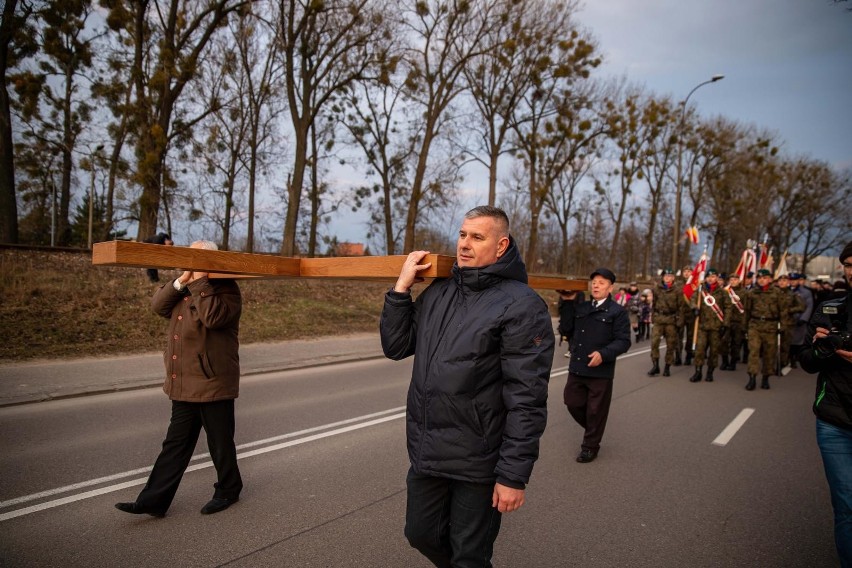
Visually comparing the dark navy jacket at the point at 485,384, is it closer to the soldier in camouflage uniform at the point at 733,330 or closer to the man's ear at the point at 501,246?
the man's ear at the point at 501,246

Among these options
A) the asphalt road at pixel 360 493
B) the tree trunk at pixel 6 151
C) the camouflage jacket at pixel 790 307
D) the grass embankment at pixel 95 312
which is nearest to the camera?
the asphalt road at pixel 360 493

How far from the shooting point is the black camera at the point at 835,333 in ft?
10.2

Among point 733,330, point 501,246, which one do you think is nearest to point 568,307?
point 501,246

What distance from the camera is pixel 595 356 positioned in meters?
5.50

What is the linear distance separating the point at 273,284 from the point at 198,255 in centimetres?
1654

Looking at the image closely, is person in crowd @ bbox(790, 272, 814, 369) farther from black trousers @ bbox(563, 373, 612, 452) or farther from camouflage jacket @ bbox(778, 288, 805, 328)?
black trousers @ bbox(563, 373, 612, 452)

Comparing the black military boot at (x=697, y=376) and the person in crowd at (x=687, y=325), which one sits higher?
the person in crowd at (x=687, y=325)

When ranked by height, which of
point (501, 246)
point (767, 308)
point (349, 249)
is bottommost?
point (767, 308)

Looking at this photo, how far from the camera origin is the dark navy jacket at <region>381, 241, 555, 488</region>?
7.79ft

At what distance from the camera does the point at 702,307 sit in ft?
38.3

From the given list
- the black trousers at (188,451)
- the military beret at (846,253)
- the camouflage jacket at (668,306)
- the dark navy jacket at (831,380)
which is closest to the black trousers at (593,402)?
the dark navy jacket at (831,380)

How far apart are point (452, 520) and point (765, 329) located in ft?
33.4

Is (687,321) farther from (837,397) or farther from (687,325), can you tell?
(837,397)

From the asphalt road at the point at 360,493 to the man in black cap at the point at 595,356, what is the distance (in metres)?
0.40
